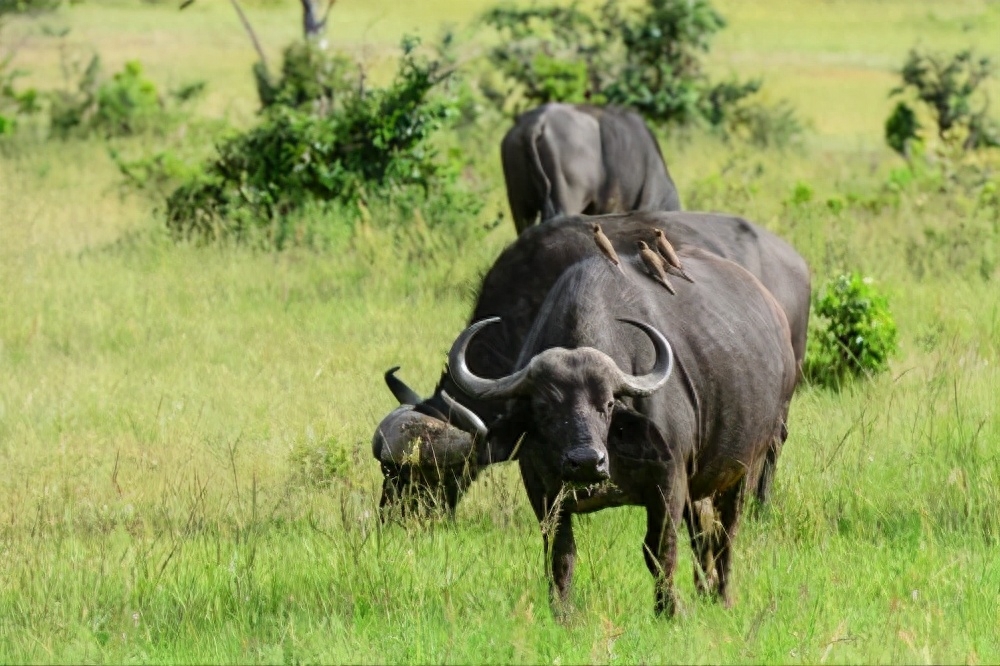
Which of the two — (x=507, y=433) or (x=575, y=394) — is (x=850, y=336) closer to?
(x=507, y=433)

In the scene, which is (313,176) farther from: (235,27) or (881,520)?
(235,27)

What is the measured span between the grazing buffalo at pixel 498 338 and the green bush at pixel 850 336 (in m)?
1.59

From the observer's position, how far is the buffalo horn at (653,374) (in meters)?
5.18

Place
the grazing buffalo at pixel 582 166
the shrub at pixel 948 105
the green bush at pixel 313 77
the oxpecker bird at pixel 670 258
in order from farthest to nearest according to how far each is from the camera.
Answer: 1. the shrub at pixel 948 105
2. the green bush at pixel 313 77
3. the grazing buffalo at pixel 582 166
4. the oxpecker bird at pixel 670 258

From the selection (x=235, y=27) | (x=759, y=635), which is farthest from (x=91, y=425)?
(x=235, y=27)

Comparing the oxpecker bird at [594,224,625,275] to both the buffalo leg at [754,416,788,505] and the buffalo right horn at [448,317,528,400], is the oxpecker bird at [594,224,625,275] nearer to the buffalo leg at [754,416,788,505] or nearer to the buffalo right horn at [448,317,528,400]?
the buffalo right horn at [448,317,528,400]

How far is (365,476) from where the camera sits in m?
7.61

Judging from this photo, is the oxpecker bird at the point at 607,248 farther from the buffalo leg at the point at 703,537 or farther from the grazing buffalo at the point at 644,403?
the buffalo leg at the point at 703,537

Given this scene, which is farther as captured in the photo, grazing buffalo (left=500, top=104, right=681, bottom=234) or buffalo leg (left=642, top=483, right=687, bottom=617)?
grazing buffalo (left=500, top=104, right=681, bottom=234)

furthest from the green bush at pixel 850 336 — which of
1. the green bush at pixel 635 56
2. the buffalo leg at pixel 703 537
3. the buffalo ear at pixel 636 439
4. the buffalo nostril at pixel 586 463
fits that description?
the green bush at pixel 635 56

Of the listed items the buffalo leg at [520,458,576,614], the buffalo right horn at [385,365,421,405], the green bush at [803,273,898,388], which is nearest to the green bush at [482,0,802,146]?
the green bush at [803,273,898,388]

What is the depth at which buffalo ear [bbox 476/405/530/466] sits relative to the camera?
532 centimetres

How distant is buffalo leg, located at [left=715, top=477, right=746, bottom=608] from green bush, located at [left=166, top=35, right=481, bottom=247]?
7.45 meters

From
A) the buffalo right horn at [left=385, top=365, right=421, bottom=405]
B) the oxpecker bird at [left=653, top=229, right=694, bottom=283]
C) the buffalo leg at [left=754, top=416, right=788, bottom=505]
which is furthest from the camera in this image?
the buffalo leg at [left=754, top=416, right=788, bottom=505]
